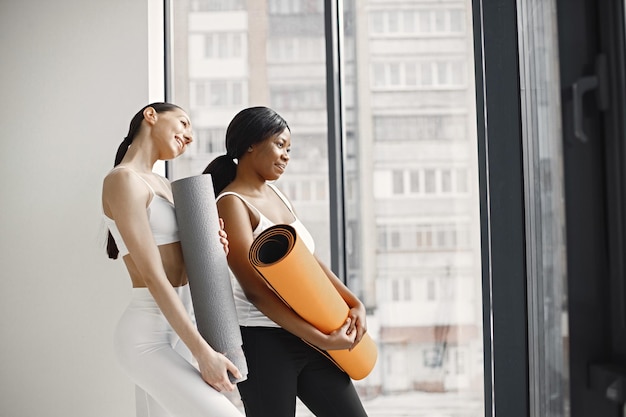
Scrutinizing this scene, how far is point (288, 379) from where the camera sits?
1.80 meters

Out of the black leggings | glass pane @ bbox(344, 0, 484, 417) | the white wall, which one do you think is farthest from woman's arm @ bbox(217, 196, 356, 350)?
the white wall

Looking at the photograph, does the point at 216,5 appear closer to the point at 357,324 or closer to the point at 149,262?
the point at 149,262

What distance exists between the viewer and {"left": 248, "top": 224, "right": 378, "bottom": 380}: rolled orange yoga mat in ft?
5.35

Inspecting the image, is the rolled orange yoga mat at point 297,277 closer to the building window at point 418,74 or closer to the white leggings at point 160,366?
the white leggings at point 160,366

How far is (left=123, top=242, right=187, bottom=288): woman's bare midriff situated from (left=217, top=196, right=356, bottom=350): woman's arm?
0.24 m

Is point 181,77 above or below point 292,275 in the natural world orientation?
above

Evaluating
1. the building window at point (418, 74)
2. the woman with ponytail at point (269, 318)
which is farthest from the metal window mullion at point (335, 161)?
the woman with ponytail at point (269, 318)

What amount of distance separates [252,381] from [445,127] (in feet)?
3.88

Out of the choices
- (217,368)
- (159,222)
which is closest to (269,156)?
(159,222)

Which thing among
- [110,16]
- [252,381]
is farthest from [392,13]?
[252,381]

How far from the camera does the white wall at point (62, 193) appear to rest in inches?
113

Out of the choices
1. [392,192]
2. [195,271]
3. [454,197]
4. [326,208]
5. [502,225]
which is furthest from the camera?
[326,208]

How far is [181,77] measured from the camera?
312 cm

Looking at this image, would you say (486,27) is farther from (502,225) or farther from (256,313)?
(256,313)
